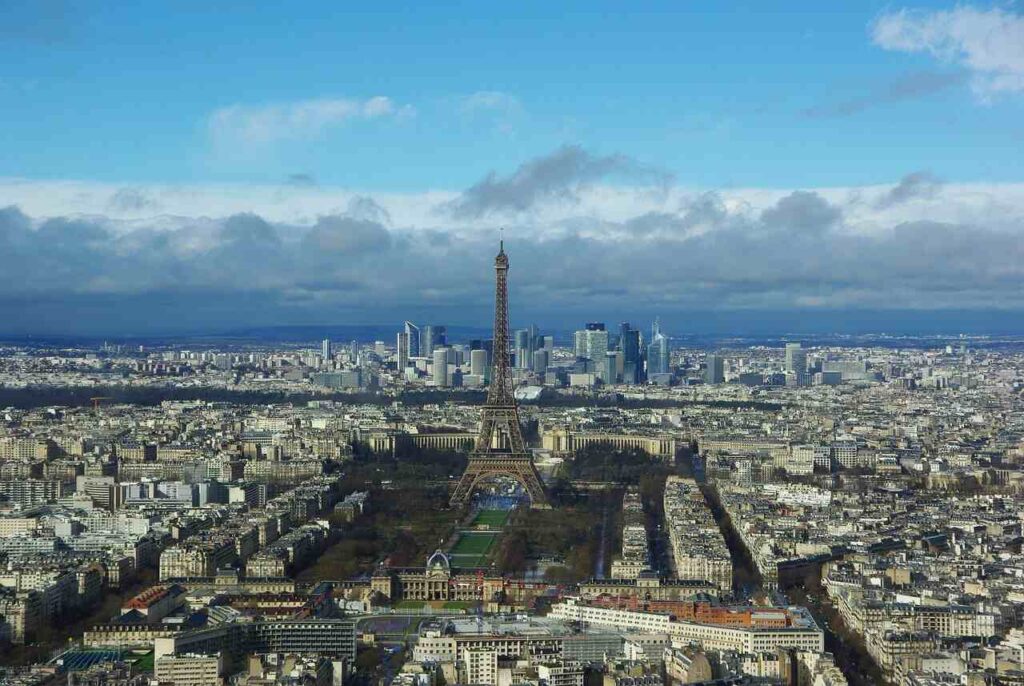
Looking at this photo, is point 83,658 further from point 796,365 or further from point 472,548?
point 796,365

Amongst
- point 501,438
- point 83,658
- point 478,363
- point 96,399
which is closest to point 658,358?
point 478,363

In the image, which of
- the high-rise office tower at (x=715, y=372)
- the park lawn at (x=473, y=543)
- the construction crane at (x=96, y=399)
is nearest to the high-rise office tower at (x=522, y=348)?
the high-rise office tower at (x=715, y=372)

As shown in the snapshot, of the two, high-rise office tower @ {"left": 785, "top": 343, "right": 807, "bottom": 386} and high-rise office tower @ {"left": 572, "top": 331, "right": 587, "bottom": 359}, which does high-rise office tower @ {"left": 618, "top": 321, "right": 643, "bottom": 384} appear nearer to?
high-rise office tower @ {"left": 572, "top": 331, "right": 587, "bottom": 359}

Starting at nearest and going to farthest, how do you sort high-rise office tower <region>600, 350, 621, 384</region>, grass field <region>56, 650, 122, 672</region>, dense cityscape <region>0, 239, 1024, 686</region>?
grass field <region>56, 650, 122, 672</region> < dense cityscape <region>0, 239, 1024, 686</region> < high-rise office tower <region>600, 350, 621, 384</region>

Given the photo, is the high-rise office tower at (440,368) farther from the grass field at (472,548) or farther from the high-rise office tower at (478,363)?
the grass field at (472,548)

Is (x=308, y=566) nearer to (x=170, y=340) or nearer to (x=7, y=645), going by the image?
(x=7, y=645)

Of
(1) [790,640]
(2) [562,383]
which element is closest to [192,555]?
(1) [790,640]

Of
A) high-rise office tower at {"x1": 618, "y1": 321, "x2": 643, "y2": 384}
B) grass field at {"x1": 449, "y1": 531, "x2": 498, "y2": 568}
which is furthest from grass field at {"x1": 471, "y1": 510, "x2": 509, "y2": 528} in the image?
high-rise office tower at {"x1": 618, "y1": 321, "x2": 643, "y2": 384}
